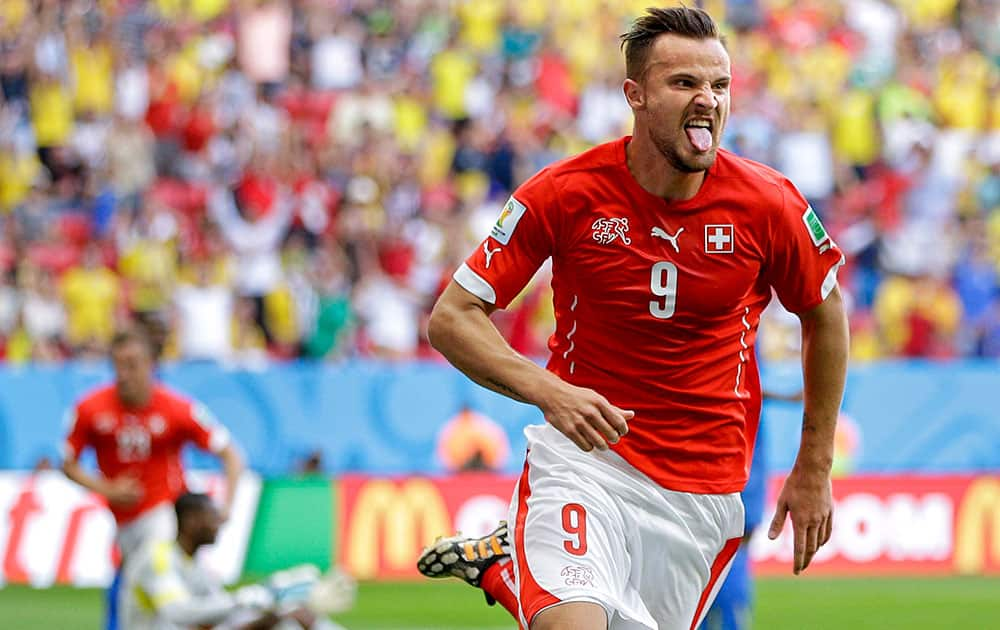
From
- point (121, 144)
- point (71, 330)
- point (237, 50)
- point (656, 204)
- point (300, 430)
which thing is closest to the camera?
point (656, 204)

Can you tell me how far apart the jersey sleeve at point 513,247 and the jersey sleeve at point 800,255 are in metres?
0.77

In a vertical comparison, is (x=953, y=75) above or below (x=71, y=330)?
above

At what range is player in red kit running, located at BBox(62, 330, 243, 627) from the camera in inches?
465

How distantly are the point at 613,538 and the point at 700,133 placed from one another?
1.39 m

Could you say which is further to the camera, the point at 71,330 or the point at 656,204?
the point at 71,330

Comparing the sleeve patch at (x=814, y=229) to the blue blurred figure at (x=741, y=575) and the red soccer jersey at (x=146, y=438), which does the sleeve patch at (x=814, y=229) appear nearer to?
the blue blurred figure at (x=741, y=575)

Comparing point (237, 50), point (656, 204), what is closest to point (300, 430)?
point (237, 50)

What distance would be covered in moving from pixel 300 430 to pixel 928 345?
7.24 m

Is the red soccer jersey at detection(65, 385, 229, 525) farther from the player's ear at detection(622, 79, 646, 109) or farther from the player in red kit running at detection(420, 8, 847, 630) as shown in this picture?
the player's ear at detection(622, 79, 646, 109)

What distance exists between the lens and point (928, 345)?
69.3ft

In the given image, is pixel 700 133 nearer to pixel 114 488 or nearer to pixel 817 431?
pixel 817 431

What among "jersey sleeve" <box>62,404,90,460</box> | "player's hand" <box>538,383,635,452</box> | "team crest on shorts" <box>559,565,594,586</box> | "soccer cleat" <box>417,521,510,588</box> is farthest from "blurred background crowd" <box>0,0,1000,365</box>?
"player's hand" <box>538,383,635,452</box>

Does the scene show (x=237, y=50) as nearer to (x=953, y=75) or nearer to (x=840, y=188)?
(x=840, y=188)

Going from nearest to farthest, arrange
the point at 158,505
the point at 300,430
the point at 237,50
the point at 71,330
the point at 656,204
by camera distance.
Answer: the point at 656,204 → the point at 158,505 → the point at 300,430 → the point at 71,330 → the point at 237,50
